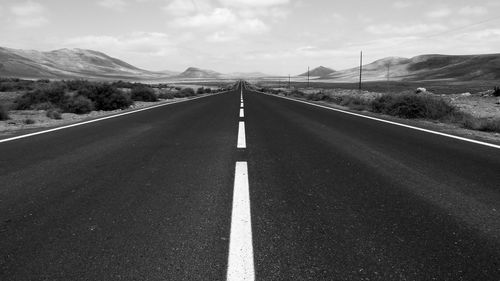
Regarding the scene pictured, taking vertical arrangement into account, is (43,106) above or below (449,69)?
below

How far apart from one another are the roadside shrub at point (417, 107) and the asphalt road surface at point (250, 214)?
7420mm

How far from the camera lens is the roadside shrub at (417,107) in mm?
13344

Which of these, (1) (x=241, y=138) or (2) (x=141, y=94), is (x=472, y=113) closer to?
(1) (x=241, y=138)

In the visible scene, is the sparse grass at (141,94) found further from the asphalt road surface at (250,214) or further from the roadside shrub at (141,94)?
the asphalt road surface at (250,214)

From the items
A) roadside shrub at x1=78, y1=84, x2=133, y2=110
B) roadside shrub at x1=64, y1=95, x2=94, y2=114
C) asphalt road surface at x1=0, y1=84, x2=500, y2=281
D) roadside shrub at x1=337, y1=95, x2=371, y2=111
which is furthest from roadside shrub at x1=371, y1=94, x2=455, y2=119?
roadside shrub at x1=64, y1=95, x2=94, y2=114

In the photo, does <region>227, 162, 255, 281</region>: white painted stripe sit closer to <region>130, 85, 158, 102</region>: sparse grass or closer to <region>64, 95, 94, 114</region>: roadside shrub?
<region>64, 95, 94, 114</region>: roadside shrub

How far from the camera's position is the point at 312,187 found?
4.12 metres

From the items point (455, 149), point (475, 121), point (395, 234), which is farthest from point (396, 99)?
point (395, 234)

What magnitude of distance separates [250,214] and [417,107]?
12618 millimetres

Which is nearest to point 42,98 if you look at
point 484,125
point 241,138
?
point 241,138

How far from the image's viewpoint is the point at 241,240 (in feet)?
9.09

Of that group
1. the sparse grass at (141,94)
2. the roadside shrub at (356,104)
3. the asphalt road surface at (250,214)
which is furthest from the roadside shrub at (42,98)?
the roadside shrub at (356,104)

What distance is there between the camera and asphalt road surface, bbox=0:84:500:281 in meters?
2.41

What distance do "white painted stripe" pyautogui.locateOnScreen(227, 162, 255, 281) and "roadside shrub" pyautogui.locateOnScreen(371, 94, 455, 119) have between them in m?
11.6
